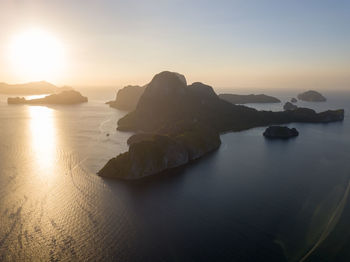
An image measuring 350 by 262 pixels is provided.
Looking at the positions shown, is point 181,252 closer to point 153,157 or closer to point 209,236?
point 209,236

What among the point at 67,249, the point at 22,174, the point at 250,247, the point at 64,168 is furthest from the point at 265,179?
the point at 22,174

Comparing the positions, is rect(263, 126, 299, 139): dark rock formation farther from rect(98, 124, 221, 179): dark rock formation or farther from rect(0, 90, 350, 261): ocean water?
rect(98, 124, 221, 179): dark rock formation

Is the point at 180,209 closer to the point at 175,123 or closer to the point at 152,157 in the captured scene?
the point at 152,157

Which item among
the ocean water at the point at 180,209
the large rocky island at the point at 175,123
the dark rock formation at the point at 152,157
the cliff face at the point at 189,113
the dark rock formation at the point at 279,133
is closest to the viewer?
the ocean water at the point at 180,209

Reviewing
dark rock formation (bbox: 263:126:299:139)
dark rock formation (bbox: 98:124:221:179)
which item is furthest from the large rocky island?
dark rock formation (bbox: 263:126:299:139)

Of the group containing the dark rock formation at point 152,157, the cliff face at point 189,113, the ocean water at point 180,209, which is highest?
the cliff face at point 189,113

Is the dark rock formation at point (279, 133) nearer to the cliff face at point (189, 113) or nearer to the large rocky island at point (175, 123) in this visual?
the large rocky island at point (175, 123)

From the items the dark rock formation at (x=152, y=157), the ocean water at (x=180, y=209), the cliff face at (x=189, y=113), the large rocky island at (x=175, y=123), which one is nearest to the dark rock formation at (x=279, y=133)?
the large rocky island at (x=175, y=123)
